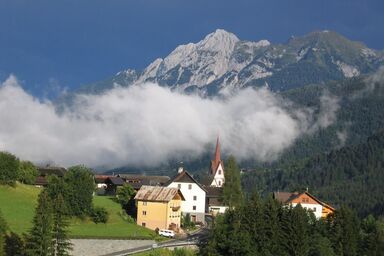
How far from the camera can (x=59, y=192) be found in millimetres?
81438

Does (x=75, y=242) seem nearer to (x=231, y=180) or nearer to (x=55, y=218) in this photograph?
(x=55, y=218)

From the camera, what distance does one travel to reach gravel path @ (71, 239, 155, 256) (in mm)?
68144

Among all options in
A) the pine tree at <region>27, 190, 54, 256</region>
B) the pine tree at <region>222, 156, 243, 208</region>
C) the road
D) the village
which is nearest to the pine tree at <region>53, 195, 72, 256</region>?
the pine tree at <region>27, 190, 54, 256</region>

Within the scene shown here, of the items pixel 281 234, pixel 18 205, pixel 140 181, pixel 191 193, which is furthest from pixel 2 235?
pixel 140 181

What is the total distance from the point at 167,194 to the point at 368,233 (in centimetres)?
3017

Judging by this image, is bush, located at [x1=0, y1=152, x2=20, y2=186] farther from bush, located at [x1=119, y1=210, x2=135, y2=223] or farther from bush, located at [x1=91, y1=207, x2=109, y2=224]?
bush, located at [x1=119, y1=210, x2=135, y2=223]

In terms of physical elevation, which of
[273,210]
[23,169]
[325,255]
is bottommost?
[325,255]

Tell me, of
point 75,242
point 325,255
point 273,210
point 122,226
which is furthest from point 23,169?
point 325,255

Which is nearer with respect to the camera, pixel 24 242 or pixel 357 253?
pixel 24 242

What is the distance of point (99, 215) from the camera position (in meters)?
83.8

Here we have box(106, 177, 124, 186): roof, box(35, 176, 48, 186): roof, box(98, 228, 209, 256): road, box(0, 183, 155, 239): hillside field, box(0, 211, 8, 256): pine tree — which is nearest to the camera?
box(0, 211, 8, 256): pine tree

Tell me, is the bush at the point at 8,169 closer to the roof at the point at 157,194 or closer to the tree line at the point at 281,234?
the roof at the point at 157,194

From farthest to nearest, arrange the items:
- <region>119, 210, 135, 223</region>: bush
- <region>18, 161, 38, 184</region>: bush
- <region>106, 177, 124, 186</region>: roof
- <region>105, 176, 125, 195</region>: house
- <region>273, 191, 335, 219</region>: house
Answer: <region>106, 177, 124, 186</region>: roof
<region>105, 176, 125, 195</region>: house
<region>273, 191, 335, 219</region>: house
<region>18, 161, 38, 184</region>: bush
<region>119, 210, 135, 223</region>: bush

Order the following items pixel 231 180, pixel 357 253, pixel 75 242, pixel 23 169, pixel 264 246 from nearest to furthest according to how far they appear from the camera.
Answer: pixel 75 242 < pixel 264 246 < pixel 357 253 < pixel 23 169 < pixel 231 180
